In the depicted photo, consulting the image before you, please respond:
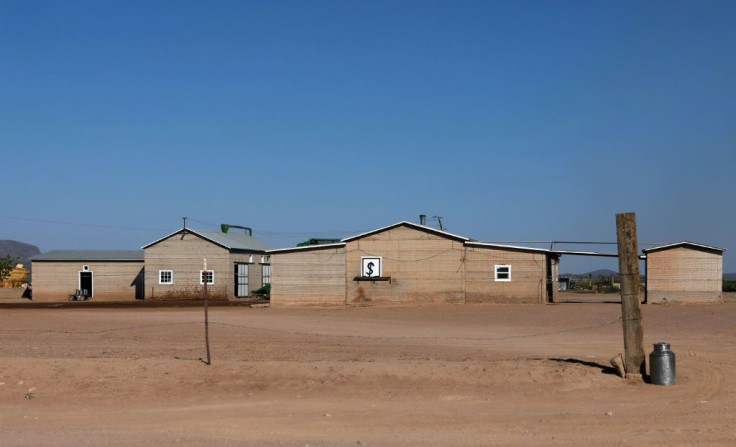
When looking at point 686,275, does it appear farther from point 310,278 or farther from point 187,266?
point 187,266

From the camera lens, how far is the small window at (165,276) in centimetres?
5291

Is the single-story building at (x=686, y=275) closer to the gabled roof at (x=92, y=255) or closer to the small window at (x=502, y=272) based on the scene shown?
the small window at (x=502, y=272)

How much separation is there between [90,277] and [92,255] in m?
1.78

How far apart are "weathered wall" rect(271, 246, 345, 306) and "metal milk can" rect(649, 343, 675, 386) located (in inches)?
1078

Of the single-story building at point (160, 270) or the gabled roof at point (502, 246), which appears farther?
the single-story building at point (160, 270)

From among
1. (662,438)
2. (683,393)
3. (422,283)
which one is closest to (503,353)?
(683,393)

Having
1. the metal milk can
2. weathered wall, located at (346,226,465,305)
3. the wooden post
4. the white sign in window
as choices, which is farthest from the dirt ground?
the white sign in window

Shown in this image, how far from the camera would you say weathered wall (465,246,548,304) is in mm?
39562

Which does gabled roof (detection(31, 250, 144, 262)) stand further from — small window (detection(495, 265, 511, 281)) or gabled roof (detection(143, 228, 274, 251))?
small window (detection(495, 265, 511, 281))

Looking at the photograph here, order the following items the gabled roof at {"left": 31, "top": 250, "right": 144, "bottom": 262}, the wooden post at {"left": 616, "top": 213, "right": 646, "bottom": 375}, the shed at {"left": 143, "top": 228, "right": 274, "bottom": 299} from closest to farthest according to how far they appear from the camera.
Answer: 1. the wooden post at {"left": 616, "top": 213, "right": 646, "bottom": 375}
2. the shed at {"left": 143, "top": 228, "right": 274, "bottom": 299}
3. the gabled roof at {"left": 31, "top": 250, "right": 144, "bottom": 262}

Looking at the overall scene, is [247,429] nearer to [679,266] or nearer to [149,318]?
[149,318]

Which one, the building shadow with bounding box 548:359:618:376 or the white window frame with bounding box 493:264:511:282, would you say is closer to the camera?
the building shadow with bounding box 548:359:618:376

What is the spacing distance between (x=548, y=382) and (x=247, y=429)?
588cm

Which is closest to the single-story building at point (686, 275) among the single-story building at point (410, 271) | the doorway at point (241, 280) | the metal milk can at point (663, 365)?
the single-story building at point (410, 271)
